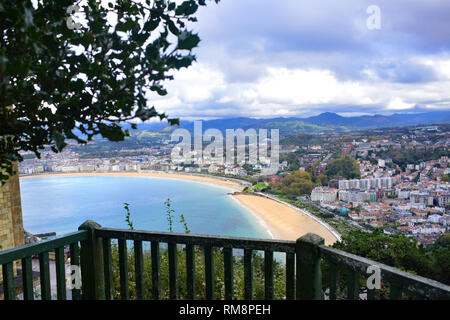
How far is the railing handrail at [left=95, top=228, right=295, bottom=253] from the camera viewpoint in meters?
1.79

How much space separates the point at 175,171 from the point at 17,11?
50290mm

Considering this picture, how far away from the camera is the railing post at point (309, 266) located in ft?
5.57

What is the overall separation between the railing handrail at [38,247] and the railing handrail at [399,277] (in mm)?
1484

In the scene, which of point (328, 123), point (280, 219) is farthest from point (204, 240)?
point (328, 123)

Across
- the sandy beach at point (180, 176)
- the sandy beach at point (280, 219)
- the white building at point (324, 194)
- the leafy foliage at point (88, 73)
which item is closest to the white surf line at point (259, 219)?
the sandy beach at point (280, 219)

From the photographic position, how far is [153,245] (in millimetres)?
2035

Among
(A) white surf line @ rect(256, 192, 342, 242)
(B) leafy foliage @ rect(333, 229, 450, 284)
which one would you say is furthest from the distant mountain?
(B) leafy foliage @ rect(333, 229, 450, 284)

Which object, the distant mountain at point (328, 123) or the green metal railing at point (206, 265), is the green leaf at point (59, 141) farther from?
the distant mountain at point (328, 123)

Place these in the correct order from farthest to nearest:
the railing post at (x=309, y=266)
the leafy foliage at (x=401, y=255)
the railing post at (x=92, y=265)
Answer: the leafy foliage at (x=401, y=255), the railing post at (x=92, y=265), the railing post at (x=309, y=266)

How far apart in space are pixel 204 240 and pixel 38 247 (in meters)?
0.94

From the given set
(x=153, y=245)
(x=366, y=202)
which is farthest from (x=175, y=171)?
(x=153, y=245)

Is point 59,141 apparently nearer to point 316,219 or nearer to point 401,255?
point 401,255

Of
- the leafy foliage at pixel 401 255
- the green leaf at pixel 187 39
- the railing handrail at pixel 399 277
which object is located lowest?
the leafy foliage at pixel 401 255

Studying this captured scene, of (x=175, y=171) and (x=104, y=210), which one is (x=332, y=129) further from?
(x=104, y=210)
